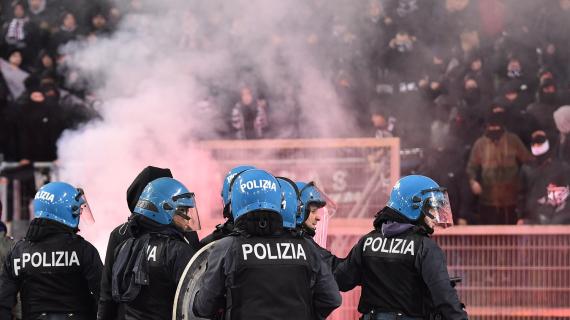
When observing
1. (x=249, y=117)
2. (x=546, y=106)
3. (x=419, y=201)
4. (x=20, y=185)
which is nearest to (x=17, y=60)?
(x=20, y=185)

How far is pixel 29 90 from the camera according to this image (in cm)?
1105

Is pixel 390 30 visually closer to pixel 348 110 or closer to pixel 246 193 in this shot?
pixel 348 110

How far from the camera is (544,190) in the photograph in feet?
31.0

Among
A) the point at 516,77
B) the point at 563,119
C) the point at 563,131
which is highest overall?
the point at 516,77

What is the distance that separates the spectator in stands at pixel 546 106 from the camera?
32.5 ft

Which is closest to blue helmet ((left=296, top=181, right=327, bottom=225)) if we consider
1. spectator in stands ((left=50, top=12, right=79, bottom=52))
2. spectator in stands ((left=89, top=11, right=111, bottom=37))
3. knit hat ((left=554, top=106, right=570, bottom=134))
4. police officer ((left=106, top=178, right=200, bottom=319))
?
police officer ((left=106, top=178, right=200, bottom=319))

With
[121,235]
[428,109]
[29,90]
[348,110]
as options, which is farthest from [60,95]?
[121,235]

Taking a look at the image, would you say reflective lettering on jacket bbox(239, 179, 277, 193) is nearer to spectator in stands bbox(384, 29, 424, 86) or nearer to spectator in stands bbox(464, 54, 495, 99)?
spectator in stands bbox(464, 54, 495, 99)

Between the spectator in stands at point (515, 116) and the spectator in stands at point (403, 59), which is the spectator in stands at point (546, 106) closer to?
the spectator in stands at point (515, 116)

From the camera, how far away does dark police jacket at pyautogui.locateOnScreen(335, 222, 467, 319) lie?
15.1 ft

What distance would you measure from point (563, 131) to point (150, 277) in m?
6.33

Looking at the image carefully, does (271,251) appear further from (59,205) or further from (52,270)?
(59,205)

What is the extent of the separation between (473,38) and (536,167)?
5.92 ft

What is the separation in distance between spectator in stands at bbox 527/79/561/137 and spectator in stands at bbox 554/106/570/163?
0.20ft
